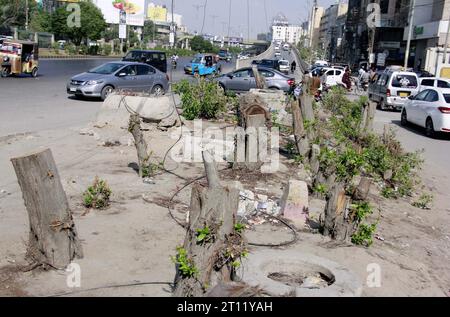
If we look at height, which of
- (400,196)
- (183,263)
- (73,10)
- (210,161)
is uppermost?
(73,10)

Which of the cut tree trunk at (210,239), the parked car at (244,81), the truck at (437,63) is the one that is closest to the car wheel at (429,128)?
the parked car at (244,81)

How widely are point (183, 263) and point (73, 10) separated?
79688mm

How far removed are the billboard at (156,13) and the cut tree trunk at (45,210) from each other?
15393 centimetres

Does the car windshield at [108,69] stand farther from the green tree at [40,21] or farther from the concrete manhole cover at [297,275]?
the green tree at [40,21]

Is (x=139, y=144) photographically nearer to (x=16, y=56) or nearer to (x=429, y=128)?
(x=429, y=128)

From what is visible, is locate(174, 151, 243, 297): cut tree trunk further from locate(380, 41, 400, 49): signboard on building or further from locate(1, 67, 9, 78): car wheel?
locate(380, 41, 400, 49): signboard on building

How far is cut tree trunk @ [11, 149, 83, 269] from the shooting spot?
4.95m

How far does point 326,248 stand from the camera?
20.9ft

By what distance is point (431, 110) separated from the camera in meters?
17.2

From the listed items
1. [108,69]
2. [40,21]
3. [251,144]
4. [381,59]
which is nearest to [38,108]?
[108,69]

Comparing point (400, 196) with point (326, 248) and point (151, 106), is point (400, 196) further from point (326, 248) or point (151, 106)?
point (151, 106)

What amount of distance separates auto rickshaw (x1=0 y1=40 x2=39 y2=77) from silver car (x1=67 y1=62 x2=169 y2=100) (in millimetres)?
8486

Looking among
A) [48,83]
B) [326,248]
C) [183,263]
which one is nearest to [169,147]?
[326,248]
